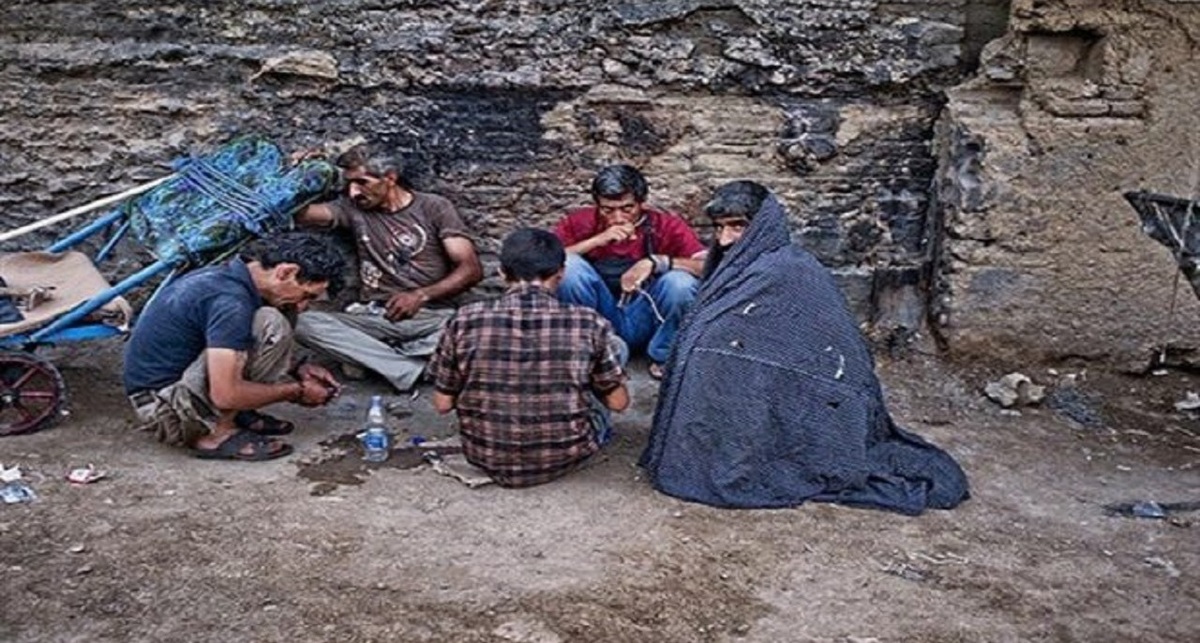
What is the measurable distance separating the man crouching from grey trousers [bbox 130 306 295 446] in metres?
0.62

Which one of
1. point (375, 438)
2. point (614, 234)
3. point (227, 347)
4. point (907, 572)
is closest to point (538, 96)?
point (614, 234)

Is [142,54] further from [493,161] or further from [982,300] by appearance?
[982,300]

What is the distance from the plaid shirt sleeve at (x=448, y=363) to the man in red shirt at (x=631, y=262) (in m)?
1.14

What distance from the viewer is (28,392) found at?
5125 millimetres

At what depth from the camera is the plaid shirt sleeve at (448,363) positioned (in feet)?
15.1

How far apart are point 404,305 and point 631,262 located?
997mm

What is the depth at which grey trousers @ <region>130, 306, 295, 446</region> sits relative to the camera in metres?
4.80

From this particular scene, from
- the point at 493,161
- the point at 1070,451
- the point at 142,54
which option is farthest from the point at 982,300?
the point at 142,54

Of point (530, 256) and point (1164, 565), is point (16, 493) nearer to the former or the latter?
point (530, 256)

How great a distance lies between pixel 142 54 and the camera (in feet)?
20.0

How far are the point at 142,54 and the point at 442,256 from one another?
163 centimetres

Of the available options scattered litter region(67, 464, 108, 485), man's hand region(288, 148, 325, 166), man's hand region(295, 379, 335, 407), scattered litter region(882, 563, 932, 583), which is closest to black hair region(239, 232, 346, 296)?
man's hand region(295, 379, 335, 407)

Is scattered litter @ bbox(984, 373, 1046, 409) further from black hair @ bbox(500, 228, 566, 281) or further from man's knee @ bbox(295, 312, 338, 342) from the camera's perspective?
man's knee @ bbox(295, 312, 338, 342)

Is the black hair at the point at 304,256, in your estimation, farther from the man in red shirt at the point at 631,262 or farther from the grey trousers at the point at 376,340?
the man in red shirt at the point at 631,262
